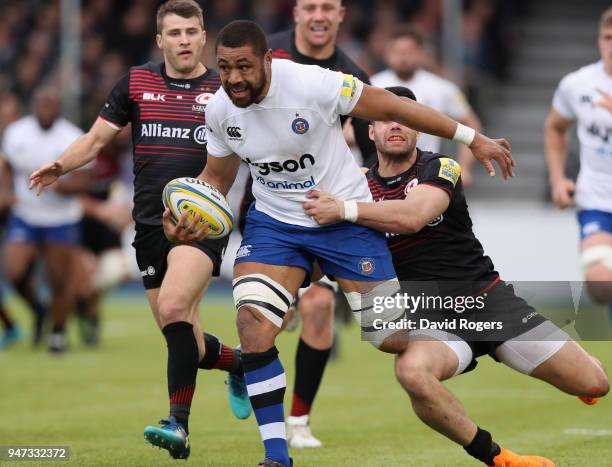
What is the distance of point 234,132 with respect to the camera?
647 cm

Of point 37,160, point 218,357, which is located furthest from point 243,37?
point 37,160

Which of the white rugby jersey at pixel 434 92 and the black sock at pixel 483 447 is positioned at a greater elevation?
the white rugby jersey at pixel 434 92

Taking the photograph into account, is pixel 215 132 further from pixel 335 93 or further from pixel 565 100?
pixel 565 100

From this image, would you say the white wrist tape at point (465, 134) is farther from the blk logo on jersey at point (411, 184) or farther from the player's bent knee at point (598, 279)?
the player's bent knee at point (598, 279)

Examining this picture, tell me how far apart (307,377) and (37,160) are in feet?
22.0

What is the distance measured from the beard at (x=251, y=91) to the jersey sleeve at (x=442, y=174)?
1.01 metres

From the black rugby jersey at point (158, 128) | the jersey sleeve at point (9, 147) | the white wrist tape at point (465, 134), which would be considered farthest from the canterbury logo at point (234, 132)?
the jersey sleeve at point (9, 147)

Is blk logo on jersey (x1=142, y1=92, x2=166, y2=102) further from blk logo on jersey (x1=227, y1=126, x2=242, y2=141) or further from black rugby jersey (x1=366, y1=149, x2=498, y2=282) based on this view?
black rugby jersey (x1=366, y1=149, x2=498, y2=282)

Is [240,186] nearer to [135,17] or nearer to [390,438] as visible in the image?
[135,17]

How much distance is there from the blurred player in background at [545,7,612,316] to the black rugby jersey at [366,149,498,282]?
2.44 meters

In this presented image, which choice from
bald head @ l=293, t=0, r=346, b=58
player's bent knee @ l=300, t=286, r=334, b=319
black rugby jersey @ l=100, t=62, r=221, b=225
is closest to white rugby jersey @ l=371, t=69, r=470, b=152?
bald head @ l=293, t=0, r=346, b=58

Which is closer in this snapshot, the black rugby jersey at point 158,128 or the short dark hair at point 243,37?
the short dark hair at point 243,37

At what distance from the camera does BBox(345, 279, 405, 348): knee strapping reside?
21.2 feet

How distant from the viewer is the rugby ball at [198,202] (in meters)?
6.63
